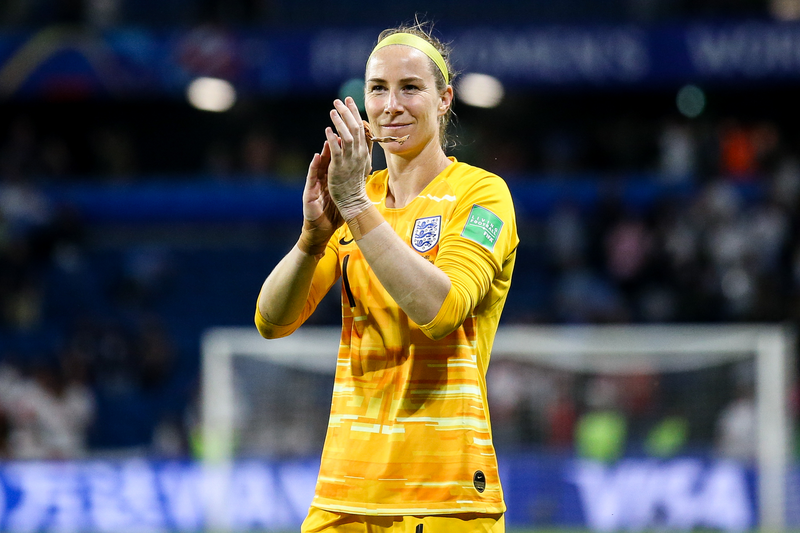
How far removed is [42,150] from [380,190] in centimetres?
1463

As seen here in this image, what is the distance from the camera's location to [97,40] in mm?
15641

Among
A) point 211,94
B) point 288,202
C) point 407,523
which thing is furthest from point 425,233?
point 211,94

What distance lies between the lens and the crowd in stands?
38.6ft

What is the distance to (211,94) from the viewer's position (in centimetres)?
1656

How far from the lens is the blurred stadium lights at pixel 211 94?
51.5 ft

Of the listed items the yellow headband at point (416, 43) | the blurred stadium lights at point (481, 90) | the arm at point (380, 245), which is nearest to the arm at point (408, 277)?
the arm at point (380, 245)

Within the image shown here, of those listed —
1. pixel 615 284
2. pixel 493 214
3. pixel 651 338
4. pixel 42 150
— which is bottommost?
pixel 493 214

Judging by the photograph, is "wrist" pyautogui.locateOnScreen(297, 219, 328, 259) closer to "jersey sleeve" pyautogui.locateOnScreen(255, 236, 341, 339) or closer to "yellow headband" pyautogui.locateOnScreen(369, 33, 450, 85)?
"jersey sleeve" pyautogui.locateOnScreen(255, 236, 341, 339)

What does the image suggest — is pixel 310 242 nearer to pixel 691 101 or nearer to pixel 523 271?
pixel 523 271

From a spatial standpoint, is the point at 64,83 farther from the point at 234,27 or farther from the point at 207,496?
the point at 207,496

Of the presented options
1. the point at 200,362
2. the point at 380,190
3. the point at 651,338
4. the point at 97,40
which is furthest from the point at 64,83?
the point at 380,190

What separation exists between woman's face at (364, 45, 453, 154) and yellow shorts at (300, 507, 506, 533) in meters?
0.97

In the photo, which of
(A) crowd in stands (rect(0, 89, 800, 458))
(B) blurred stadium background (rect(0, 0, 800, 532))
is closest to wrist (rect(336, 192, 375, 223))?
(B) blurred stadium background (rect(0, 0, 800, 532))

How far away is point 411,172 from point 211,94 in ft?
46.2
